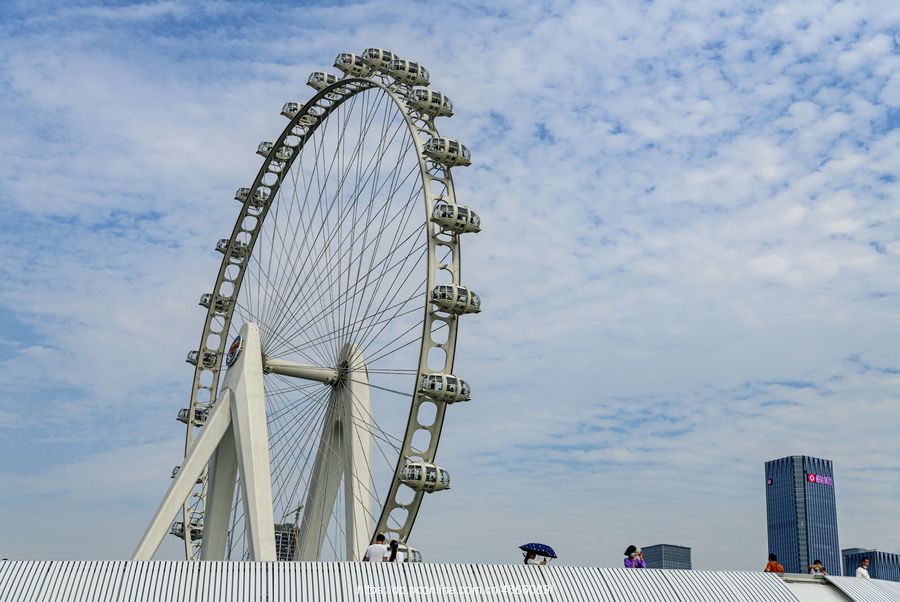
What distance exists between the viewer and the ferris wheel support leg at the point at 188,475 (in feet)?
97.7

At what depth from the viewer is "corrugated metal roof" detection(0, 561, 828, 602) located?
15.7 meters

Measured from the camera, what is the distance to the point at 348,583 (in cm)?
1684

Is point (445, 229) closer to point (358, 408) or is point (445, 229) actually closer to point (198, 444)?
point (358, 408)

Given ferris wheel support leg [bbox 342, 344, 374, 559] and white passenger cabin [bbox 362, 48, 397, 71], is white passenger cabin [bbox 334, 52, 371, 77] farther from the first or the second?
ferris wheel support leg [bbox 342, 344, 374, 559]

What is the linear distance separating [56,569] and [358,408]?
14.8m

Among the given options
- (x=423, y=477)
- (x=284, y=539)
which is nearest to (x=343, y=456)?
(x=423, y=477)

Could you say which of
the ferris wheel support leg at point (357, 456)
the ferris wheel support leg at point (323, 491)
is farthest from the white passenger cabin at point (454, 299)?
the ferris wheel support leg at point (323, 491)

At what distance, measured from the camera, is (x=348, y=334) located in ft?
100

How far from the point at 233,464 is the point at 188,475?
6.93ft

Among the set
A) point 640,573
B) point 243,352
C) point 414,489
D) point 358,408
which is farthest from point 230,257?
point 640,573

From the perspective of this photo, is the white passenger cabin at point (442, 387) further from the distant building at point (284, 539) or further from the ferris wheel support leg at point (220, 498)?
the distant building at point (284, 539)

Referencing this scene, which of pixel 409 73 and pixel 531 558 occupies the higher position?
pixel 409 73

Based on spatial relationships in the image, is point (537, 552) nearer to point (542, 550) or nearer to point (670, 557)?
point (542, 550)

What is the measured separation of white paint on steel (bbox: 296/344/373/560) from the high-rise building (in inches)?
5763
